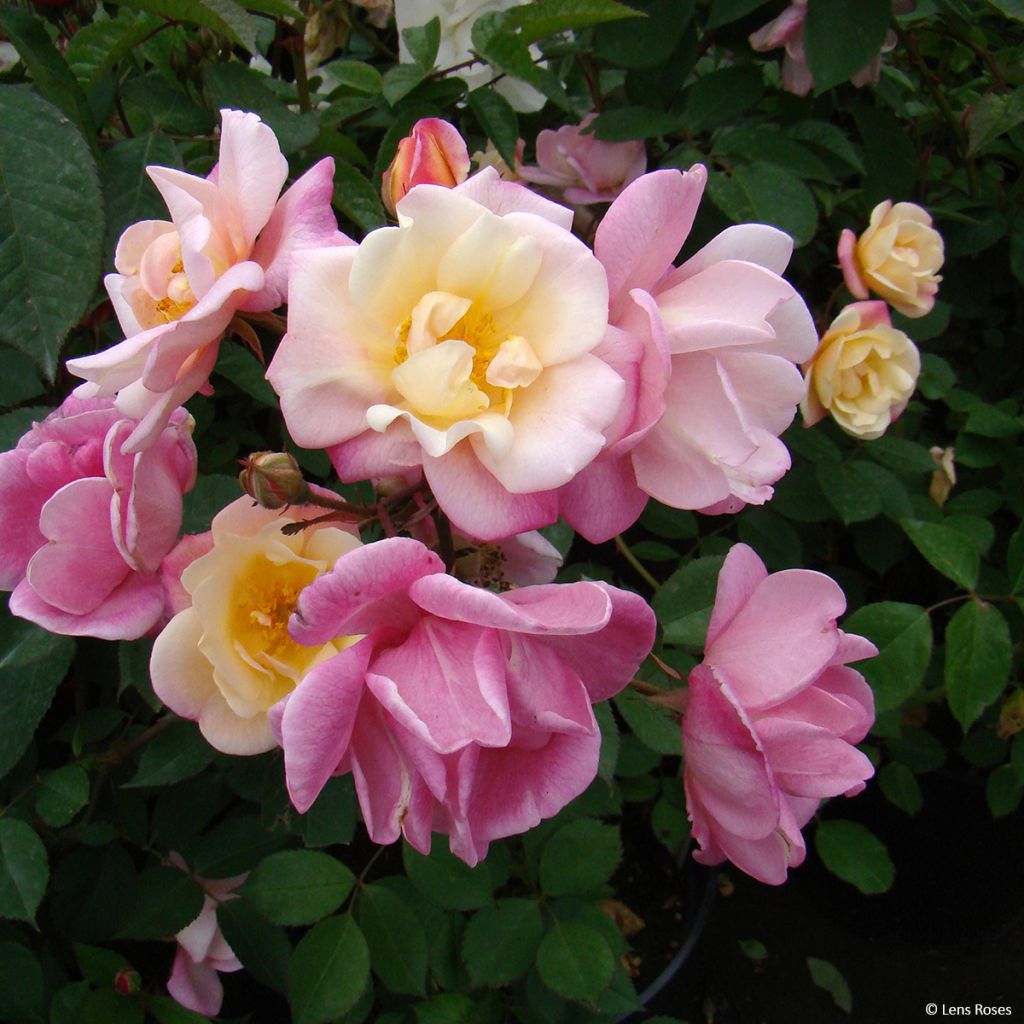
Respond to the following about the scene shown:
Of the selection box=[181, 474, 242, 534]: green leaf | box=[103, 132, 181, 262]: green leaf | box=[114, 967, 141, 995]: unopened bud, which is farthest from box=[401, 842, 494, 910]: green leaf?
box=[103, 132, 181, 262]: green leaf

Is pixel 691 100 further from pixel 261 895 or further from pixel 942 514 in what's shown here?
pixel 261 895

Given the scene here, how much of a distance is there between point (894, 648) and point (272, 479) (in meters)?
0.74

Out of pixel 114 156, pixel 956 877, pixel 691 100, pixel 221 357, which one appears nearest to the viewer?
pixel 114 156

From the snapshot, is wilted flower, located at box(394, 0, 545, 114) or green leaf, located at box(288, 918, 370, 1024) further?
wilted flower, located at box(394, 0, 545, 114)

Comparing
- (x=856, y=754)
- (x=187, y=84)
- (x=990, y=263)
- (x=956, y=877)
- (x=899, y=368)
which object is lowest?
(x=956, y=877)

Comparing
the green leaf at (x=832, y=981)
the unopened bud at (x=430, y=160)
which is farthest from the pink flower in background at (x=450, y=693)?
the green leaf at (x=832, y=981)

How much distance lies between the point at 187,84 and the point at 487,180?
1.74 ft

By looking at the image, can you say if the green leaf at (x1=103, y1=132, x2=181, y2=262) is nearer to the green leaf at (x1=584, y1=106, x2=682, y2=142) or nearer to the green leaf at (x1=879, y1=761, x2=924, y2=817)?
the green leaf at (x1=584, y1=106, x2=682, y2=142)

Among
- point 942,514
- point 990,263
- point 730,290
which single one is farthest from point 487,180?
point 990,263

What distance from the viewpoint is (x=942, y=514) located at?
4.49ft

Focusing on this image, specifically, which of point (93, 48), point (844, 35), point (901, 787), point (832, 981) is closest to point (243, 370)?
point (93, 48)

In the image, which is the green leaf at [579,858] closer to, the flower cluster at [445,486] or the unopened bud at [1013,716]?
the flower cluster at [445,486]

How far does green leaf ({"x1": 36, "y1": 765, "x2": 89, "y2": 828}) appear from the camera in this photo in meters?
0.81

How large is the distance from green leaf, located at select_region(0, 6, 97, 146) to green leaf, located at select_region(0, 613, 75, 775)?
37 cm
